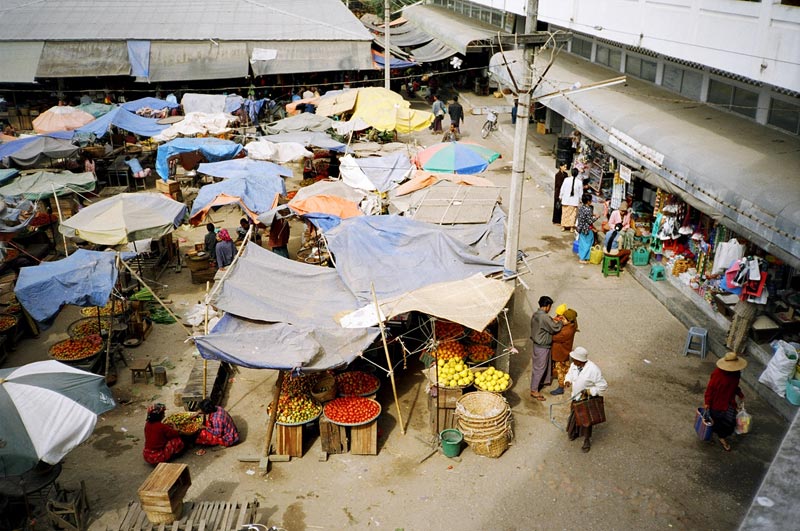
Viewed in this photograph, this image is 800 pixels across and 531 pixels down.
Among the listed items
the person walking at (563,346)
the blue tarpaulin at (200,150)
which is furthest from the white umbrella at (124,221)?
the person walking at (563,346)

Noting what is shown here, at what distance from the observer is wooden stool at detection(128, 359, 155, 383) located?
37.7 feet

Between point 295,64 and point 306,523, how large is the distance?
2717cm

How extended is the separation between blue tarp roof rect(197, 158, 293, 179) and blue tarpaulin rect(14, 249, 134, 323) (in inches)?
203

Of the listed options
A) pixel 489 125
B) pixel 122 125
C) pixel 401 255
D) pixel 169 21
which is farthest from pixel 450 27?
pixel 401 255

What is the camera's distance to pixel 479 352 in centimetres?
1066

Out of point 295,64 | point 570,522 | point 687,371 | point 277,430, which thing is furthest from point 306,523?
point 295,64

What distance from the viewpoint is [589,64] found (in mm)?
21594

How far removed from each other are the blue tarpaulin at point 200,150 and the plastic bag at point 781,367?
47.1ft

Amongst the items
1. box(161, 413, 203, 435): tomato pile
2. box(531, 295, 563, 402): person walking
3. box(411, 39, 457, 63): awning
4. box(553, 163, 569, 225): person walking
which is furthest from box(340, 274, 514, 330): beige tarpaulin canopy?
box(411, 39, 457, 63): awning

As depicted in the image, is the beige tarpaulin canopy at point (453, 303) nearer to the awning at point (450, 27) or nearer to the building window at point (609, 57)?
the building window at point (609, 57)

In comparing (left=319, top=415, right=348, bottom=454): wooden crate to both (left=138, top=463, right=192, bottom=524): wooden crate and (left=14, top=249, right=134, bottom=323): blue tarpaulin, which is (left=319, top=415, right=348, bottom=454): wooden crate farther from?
(left=14, top=249, right=134, bottom=323): blue tarpaulin

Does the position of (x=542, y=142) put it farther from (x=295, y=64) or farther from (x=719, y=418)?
(x=719, y=418)

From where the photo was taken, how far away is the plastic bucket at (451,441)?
9.44m

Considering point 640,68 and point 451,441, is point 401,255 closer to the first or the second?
point 451,441
